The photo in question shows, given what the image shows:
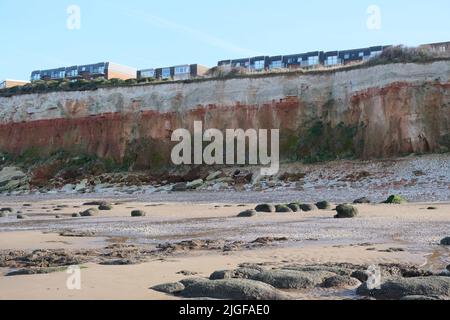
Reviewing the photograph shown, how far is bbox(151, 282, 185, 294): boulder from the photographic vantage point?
589 centimetres

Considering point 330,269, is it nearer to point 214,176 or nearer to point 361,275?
point 361,275

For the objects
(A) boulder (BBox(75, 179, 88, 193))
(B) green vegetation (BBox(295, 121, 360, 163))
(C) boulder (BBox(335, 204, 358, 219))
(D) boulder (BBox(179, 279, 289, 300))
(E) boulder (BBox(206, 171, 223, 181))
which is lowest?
(A) boulder (BBox(75, 179, 88, 193))

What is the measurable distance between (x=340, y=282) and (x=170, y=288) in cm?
190

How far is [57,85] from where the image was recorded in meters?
48.8

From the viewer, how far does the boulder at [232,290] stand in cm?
552

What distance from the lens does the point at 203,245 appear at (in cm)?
1044

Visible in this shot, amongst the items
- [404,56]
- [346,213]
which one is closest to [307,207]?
[346,213]

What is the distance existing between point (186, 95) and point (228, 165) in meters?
8.71

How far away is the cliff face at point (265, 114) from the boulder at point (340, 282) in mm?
25710

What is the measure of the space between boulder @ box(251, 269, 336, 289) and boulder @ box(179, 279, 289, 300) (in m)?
0.34

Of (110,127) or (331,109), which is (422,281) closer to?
(331,109)

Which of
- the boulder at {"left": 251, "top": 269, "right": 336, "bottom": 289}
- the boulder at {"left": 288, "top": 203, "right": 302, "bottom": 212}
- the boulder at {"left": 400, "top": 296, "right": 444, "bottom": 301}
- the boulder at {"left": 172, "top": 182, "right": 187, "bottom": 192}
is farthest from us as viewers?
the boulder at {"left": 172, "top": 182, "right": 187, "bottom": 192}

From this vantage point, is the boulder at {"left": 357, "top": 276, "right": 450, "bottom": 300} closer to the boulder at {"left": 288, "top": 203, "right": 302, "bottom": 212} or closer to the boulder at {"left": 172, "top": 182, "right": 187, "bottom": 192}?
the boulder at {"left": 288, "top": 203, "right": 302, "bottom": 212}

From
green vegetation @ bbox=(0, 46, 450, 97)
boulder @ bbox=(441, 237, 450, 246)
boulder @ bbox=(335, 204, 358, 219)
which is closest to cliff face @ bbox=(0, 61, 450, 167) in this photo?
green vegetation @ bbox=(0, 46, 450, 97)
